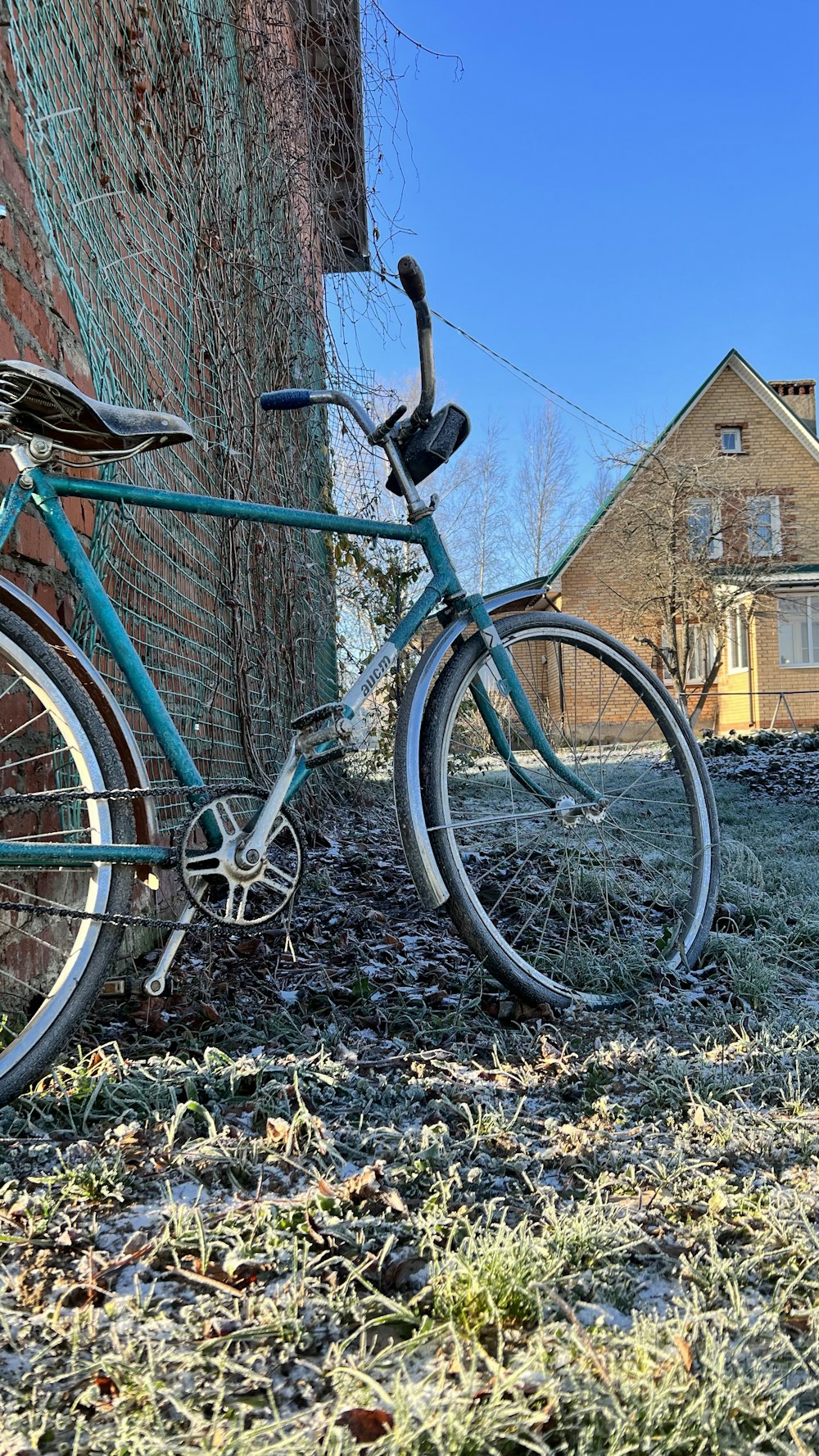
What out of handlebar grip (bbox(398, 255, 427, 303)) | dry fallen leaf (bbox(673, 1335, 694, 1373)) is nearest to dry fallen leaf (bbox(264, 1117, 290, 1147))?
dry fallen leaf (bbox(673, 1335, 694, 1373))

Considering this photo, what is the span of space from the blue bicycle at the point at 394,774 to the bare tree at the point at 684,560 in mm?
14297

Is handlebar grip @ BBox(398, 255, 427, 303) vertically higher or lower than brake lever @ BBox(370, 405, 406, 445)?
higher

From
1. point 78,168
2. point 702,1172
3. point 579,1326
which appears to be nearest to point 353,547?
point 78,168

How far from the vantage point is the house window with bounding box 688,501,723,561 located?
17219 mm

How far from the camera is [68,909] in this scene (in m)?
1.65

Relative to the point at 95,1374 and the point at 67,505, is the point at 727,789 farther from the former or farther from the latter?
the point at 95,1374

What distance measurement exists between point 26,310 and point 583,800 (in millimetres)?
1662

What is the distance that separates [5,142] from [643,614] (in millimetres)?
16700

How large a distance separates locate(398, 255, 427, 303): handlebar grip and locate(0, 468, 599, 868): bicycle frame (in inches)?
18.2

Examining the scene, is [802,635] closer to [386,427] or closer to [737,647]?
[737,647]

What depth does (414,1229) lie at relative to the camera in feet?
4.03

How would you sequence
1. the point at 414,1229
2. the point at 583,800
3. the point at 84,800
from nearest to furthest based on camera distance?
the point at 414,1229
the point at 84,800
the point at 583,800

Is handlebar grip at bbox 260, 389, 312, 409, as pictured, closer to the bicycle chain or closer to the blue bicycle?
the blue bicycle

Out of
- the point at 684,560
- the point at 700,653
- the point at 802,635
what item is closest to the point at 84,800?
the point at 684,560
